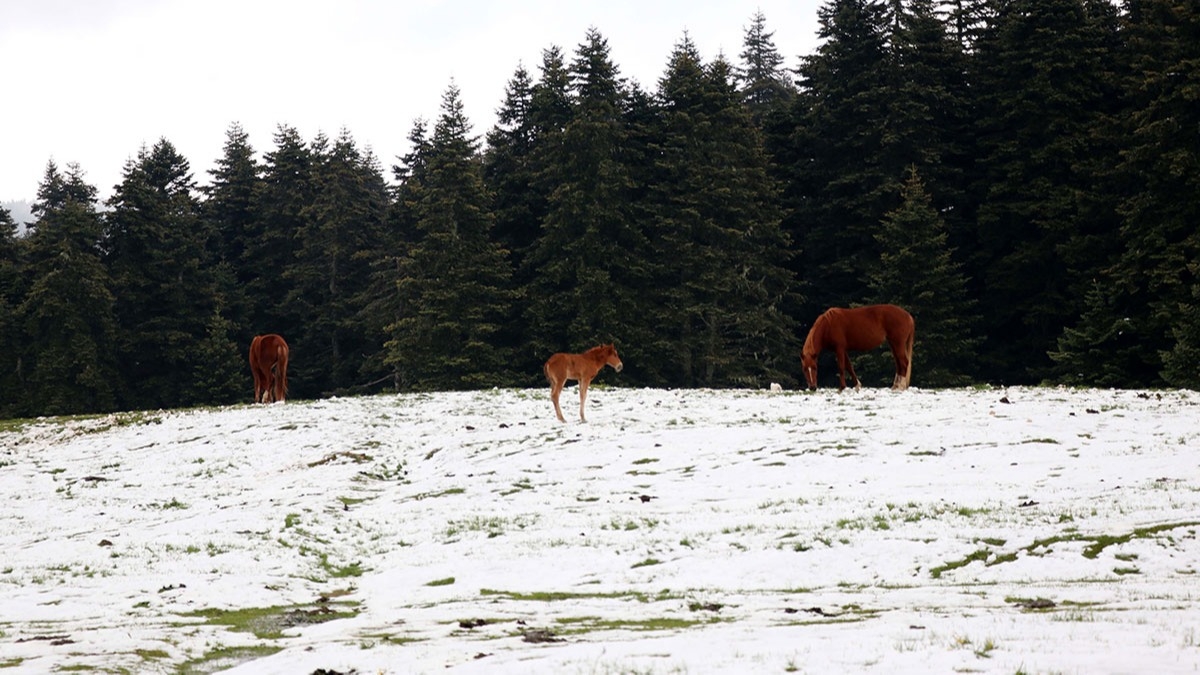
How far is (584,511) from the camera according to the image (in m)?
18.0

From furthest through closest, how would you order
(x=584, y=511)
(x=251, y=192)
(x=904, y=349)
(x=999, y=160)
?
(x=251, y=192) → (x=999, y=160) → (x=904, y=349) → (x=584, y=511)

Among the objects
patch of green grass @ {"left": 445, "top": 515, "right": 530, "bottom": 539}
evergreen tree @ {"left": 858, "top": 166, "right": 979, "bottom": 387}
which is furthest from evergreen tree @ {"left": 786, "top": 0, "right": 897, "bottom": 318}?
patch of green grass @ {"left": 445, "top": 515, "right": 530, "bottom": 539}

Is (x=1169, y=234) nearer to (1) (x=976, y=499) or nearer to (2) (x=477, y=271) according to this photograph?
(1) (x=976, y=499)

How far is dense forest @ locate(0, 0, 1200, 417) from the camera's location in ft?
156

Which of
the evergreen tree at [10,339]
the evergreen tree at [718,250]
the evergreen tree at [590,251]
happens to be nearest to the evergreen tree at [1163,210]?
the evergreen tree at [718,250]

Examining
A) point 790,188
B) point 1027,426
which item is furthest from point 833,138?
point 1027,426

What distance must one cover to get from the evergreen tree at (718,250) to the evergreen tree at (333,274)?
89.1ft

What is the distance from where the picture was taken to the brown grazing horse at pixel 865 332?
29459 mm

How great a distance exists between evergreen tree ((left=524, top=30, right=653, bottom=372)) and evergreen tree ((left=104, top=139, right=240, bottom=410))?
99.8 ft

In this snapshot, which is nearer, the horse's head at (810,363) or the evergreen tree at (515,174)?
the horse's head at (810,363)

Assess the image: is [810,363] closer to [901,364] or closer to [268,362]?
[901,364]

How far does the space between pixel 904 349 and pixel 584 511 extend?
15744mm

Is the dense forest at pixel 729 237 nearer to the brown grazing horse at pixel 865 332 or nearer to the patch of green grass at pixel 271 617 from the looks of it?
the brown grazing horse at pixel 865 332

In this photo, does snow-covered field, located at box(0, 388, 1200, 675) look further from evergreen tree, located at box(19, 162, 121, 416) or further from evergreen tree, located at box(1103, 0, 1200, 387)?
evergreen tree, located at box(19, 162, 121, 416)
